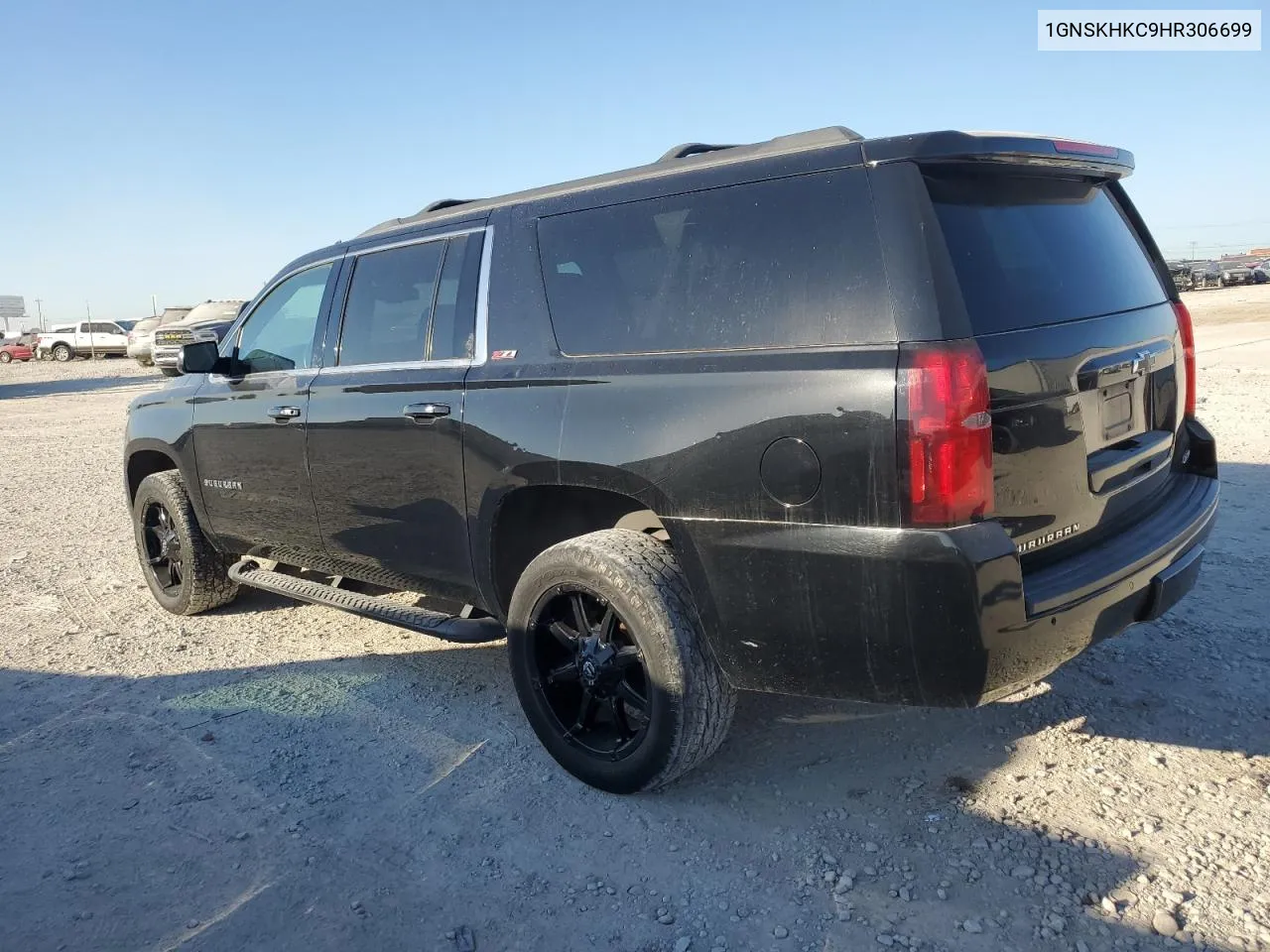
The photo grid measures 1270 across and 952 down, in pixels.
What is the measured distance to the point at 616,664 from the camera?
3.22 meters

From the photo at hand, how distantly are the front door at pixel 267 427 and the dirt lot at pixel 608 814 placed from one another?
0.66m

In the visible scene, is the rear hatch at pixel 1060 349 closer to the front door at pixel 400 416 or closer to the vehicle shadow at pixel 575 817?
the vehicle shadow at pixel 575 817

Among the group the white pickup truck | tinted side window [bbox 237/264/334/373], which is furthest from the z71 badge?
the white pickup truck

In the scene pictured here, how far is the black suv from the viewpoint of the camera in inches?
99.7

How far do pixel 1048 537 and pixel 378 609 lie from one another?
2649mm

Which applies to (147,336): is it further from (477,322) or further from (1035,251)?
(1035,251)

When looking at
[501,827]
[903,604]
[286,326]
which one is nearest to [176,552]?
[286,326]

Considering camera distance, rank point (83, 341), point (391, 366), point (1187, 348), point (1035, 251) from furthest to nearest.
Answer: point (83, 341) → point (391, 366) → point (1187, 348) → point (1035, 251)

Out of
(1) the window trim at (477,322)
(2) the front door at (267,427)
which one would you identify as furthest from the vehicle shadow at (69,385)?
(1) the window trim at (477,322)

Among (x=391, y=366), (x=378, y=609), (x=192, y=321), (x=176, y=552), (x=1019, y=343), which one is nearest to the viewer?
(x=1019, y=343)

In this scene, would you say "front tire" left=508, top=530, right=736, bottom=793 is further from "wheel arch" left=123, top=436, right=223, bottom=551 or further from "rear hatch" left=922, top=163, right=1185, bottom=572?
"wheel arch" left=123, top=436, right=223, bottom=551

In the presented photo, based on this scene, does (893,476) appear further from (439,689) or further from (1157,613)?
(439,689)

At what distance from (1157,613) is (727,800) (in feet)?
4.80

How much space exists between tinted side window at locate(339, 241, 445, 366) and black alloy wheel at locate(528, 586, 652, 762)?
123 cm
